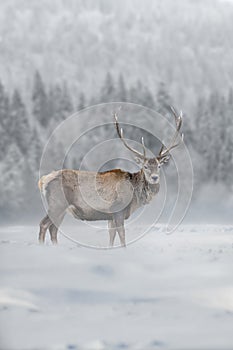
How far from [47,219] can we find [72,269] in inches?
34.8

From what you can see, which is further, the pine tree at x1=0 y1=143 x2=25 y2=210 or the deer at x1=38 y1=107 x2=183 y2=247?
the pine tree at x1=0 y1=143 x2=25 y2=210

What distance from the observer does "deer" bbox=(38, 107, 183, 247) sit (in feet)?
19.1

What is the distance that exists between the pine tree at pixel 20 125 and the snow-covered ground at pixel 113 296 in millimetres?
8589

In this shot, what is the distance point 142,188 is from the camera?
6324mm

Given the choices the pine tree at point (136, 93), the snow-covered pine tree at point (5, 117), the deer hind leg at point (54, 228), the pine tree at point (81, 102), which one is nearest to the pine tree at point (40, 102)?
the snow-covered pine tree at point (5, 117)

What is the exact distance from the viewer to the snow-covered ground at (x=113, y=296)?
3900 millimetres

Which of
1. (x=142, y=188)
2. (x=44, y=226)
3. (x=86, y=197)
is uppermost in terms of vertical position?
(x=142, y=188)

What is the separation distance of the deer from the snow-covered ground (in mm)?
218

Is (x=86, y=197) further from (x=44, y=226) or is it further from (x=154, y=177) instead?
(x=154, y=177)

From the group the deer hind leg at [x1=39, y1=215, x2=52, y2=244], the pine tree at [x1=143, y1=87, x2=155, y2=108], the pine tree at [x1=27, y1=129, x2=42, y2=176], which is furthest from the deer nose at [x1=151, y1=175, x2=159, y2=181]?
the pine tree at [x1=27, y1=129, x2=42, y2=176]

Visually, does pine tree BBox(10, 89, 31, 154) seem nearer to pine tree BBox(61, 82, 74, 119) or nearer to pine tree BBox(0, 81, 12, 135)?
pine tree BBox(0, 81, 12, 135)

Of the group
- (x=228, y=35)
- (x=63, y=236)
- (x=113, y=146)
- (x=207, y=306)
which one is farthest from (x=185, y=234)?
(x=228, y=35)

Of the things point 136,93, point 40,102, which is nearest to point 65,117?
point 136,93

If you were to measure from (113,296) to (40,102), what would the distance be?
14.3m
